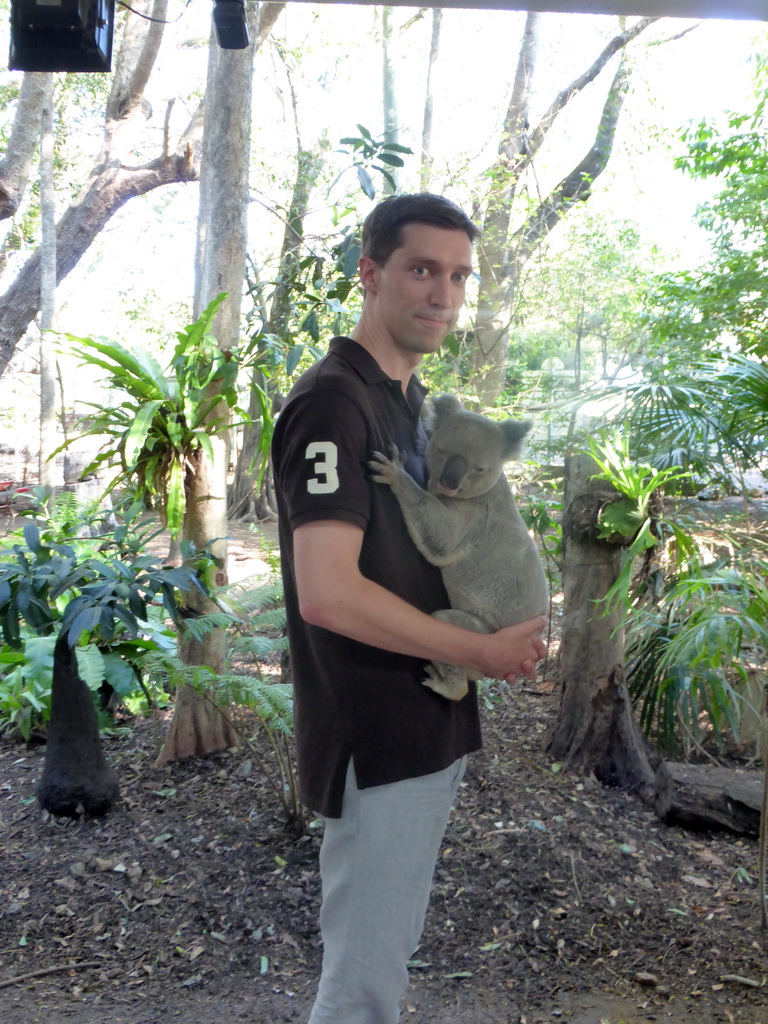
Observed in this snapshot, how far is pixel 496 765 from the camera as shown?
3768 mm

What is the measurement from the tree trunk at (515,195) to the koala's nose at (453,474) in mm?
5450

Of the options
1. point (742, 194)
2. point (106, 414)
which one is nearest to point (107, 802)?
point (106, 414)

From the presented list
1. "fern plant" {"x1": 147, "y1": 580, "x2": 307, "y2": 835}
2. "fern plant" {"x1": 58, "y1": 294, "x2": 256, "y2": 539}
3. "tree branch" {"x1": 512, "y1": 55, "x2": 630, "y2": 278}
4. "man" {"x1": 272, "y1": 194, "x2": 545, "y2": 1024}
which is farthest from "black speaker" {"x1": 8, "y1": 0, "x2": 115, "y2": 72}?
"tree branch" {"x1": 512, "y1": 55, "x2": 630, "y2": 278}

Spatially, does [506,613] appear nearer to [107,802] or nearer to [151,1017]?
[151,1017]

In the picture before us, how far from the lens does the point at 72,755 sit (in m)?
3.21

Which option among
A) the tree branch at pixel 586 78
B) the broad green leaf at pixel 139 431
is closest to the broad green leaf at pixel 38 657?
the broad green leaf at pixel 139 431

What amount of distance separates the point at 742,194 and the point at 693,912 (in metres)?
7.56

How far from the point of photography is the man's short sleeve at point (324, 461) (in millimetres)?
1250

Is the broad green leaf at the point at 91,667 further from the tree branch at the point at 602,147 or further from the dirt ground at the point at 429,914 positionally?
the tree branch at the point at 602,147

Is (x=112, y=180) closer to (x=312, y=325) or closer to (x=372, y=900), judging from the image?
(x=312, y=325)

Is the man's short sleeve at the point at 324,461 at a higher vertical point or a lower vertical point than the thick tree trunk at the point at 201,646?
higher

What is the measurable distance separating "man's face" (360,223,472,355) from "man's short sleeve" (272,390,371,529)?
0.71 ft

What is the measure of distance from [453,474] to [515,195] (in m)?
7.03

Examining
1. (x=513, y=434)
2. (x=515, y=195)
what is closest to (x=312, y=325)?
(x=513, y=434)
